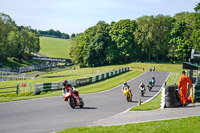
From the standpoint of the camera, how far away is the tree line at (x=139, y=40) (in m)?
73.8

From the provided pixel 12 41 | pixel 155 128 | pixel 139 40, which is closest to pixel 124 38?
pixel 139 40

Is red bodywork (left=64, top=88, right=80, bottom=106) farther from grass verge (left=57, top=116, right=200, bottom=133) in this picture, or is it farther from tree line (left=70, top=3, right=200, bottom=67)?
tree line (left=70, top=3, right=200, bottom=67)

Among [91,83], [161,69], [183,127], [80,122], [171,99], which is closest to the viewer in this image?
[183,127]

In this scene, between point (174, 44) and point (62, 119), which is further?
point (174, 44)

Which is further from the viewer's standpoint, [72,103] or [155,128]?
[72,103]

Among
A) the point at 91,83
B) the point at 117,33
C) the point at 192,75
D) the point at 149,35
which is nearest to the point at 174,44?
the point at 149,35

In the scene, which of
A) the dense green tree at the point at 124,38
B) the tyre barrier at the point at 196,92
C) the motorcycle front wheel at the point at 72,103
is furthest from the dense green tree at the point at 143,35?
the motorcycle front wheel at the point at 72,103

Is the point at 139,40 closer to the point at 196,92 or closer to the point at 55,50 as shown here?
the point at 196,92

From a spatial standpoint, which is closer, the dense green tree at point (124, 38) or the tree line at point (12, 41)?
the dense green tree at point (124, 38)

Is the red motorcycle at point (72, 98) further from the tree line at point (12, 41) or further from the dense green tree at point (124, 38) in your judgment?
the tree line at point (12, 41)

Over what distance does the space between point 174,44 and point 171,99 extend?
64272 mm

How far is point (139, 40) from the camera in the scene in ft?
255

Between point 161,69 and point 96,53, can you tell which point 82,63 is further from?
point 161,69

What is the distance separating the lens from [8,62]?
90.5 m
